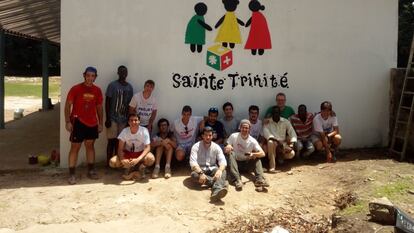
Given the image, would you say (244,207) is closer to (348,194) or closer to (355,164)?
(348,194)

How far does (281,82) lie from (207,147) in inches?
94.0

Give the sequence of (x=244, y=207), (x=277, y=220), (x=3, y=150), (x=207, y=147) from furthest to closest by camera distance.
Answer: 1. (x=3, y=150)
2. (x=207, y=147)
3. (x=244, y=207)
4. (x=277, y=220)

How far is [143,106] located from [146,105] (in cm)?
5

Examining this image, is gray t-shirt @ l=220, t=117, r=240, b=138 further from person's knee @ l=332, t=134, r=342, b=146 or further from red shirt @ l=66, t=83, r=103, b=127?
red shirt @ l=66, t=83, r=103, b=127

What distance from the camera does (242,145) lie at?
21.3 feet

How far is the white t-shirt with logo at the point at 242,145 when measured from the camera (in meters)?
6.46

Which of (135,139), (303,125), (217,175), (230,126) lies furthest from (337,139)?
(135,139)

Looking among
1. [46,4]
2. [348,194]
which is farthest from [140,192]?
[46,4]

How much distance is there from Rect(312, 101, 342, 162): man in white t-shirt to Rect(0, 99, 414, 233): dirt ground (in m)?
0.29

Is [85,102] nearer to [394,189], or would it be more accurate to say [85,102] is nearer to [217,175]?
[217,175]

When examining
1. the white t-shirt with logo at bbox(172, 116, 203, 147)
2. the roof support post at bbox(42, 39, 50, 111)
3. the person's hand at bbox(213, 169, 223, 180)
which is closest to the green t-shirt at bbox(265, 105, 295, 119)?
the white t-shirt with logo at bbox(172, 116, 203, 147)

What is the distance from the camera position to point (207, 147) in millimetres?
6242

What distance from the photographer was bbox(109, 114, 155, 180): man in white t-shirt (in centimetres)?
622

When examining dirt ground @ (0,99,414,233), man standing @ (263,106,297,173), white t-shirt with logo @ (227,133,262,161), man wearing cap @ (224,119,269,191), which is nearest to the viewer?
dirt ground @ (0,99,414,233)
